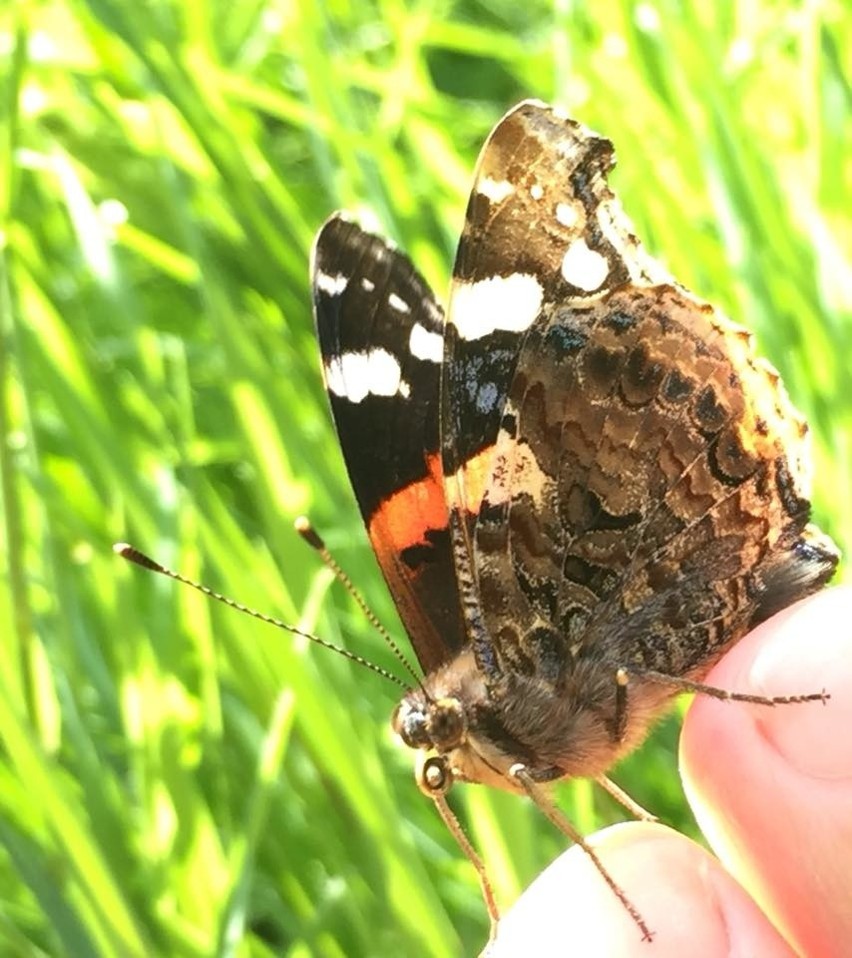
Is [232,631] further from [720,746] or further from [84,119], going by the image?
[84,119]

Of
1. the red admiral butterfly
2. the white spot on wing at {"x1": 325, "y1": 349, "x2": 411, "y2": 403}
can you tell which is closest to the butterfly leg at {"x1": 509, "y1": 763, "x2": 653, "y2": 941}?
the red admiral butterfly

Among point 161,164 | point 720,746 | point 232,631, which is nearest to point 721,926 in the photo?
point 720,746

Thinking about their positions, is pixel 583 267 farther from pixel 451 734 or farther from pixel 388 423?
pixel 451 734

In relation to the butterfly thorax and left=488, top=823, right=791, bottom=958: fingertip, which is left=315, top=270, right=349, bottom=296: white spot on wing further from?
left=488, top=823, right=791, bottom=958: fingertip

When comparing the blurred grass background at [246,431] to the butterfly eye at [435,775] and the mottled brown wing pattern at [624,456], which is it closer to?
the butterfly eye at [435,775]

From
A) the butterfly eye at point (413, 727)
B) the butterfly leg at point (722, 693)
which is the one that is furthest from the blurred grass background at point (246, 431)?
the butterfly leg at point (722, 693)
